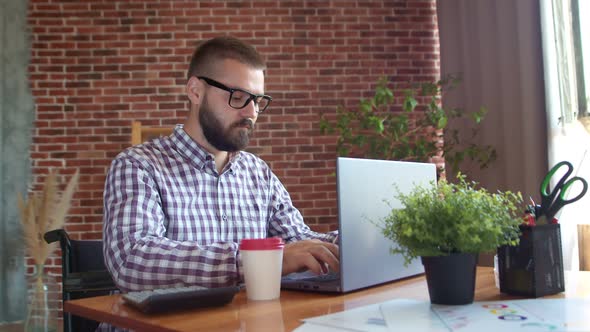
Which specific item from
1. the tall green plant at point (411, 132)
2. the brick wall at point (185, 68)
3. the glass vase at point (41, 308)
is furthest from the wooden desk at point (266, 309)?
Result: the brick wall at point (185, 68)

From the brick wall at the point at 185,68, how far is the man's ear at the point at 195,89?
7.04ft

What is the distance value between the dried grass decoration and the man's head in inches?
86.9

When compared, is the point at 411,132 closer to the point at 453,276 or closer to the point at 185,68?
the point at 185,68

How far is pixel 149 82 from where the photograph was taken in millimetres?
3910

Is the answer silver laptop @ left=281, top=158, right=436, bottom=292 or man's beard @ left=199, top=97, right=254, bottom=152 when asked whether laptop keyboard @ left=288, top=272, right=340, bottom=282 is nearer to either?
silver laptop @ left=281, top=158, right=436, bottom=292

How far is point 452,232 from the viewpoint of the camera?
89cm

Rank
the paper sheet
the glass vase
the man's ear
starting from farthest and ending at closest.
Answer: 1. the glass vase
2. the man's ear
3. the paper sheet

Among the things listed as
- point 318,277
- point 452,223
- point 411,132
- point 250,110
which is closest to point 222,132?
point 250,110

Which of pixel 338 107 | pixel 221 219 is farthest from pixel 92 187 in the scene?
pixel 221 219

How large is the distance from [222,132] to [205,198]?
0.68 feet

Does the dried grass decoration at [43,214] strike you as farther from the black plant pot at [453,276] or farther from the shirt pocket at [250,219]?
the black plant pot at [453,276]

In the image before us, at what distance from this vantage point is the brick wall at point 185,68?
12.6ft

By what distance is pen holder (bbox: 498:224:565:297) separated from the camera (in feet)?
3.24

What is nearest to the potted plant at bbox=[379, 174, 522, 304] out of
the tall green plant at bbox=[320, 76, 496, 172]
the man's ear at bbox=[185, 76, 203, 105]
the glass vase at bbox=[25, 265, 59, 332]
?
the man's ear at bbox=[185, 76, 203, 105]
